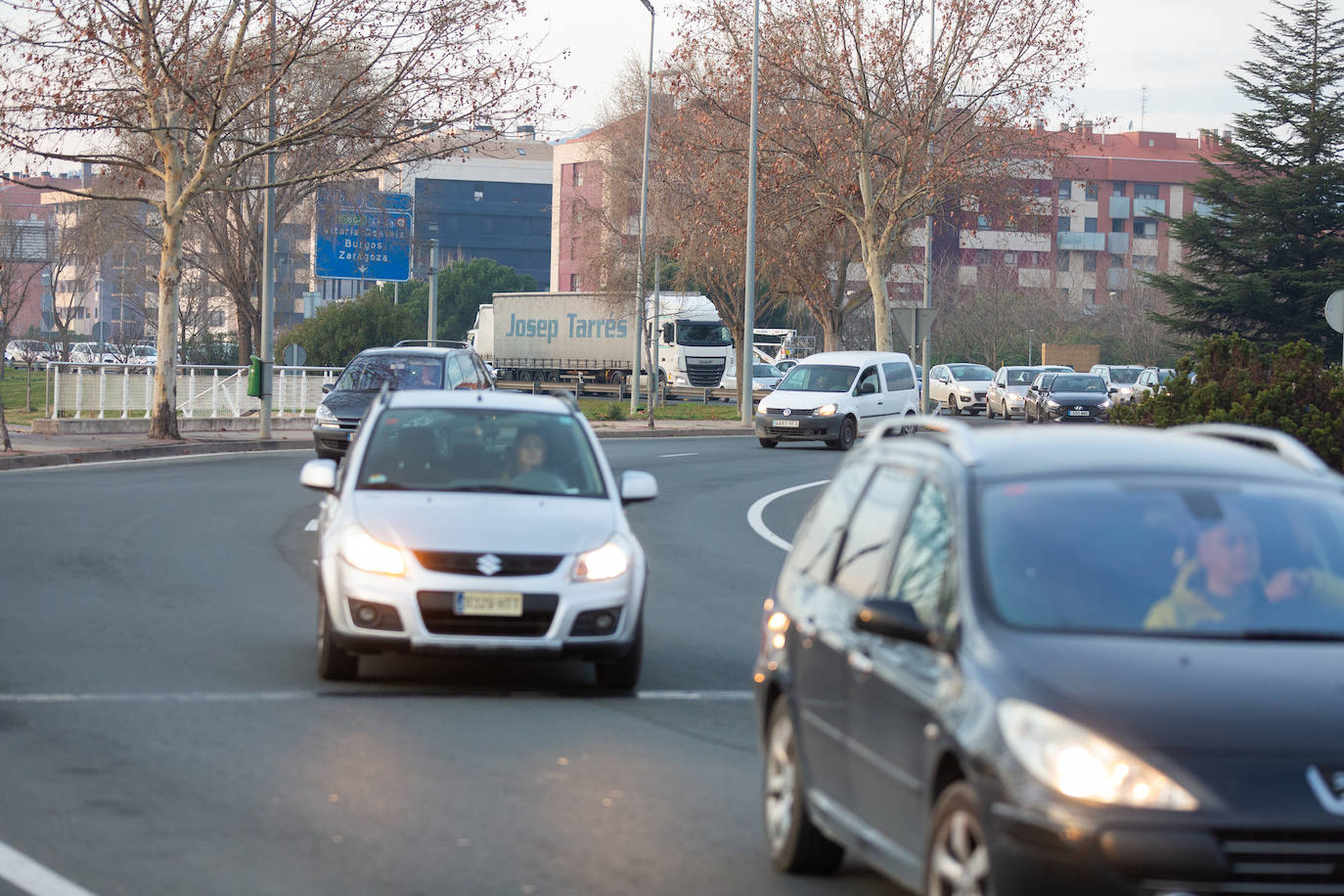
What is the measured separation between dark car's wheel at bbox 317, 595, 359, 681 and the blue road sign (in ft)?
136

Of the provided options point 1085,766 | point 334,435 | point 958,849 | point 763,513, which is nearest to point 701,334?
point 334,435

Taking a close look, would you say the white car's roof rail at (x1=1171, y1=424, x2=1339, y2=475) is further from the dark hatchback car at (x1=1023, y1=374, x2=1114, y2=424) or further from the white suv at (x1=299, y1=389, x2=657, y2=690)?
the dark hatchback car at (x1=1023, y1=374, x2=1114, y2=424)

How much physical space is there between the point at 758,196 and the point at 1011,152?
690 centimetres

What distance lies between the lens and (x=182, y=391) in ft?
134

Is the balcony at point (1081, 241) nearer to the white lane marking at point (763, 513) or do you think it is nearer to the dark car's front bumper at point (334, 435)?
the white lane marking at point (763, 513)

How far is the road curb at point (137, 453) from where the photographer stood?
27.3m

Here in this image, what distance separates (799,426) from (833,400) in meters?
0.85

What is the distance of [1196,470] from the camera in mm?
5355

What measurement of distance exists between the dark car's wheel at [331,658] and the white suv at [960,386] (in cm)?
4804

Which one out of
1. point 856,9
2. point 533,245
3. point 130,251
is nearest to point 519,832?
point 856,9

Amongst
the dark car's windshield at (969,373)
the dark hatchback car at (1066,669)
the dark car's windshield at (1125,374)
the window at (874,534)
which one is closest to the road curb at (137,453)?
the window at (874,534)

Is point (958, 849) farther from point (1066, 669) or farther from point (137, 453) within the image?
point (137, 453)

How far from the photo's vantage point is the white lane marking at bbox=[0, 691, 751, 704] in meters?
9.12

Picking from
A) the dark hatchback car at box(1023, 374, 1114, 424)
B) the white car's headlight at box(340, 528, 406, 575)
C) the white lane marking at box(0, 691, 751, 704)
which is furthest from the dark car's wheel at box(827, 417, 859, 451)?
the white car's headlight at box(340, 528, 406, 575)
